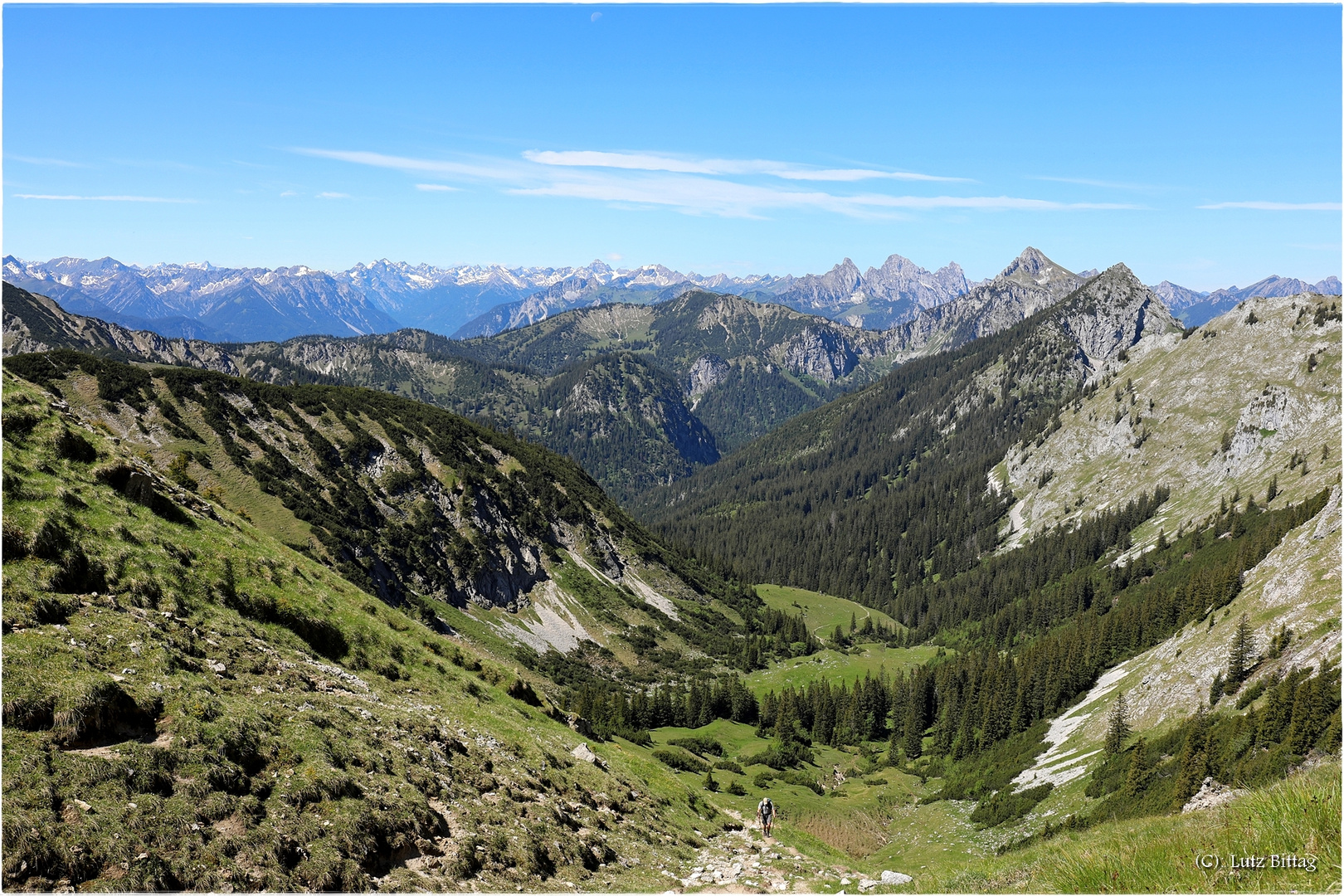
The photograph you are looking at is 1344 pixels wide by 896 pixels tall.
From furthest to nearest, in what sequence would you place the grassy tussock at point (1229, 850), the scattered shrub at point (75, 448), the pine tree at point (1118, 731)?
1. the pine tree at point (1118, 731)
2. the scattered shrub at point (75, 448)
3. the grassy tussock at point (1229, 850)

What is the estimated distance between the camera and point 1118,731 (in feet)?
270

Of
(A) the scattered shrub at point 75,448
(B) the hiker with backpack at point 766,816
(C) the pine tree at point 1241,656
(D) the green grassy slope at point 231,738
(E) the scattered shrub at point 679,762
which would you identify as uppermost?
(A) the scattered shrub at point 75,448

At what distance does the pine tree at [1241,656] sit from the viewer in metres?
77.1

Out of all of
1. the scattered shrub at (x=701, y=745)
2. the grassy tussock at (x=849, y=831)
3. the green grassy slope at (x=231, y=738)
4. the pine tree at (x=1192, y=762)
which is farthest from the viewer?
the scattered shrub at (x=701, y=745)

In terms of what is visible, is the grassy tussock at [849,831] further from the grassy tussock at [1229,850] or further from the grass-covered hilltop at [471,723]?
the grassy tussock at [1229,850]

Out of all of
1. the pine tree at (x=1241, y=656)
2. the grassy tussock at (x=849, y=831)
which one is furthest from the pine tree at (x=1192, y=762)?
the grassy tussock at (x=849, y=831)

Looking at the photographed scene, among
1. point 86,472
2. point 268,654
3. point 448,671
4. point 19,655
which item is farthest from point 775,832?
point 86,472

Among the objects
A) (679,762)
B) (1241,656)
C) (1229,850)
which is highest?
(1229,850)

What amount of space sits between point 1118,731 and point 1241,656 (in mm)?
16378

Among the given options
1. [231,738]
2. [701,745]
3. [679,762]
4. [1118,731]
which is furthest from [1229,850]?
[701,745]

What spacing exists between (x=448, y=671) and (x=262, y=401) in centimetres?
13348

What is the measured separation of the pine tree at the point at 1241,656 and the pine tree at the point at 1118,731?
40.9ft

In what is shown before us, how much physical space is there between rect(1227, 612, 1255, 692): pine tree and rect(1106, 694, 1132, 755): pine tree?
491 inches

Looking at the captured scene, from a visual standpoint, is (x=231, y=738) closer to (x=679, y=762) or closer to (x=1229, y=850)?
(x=1229, y=850)
